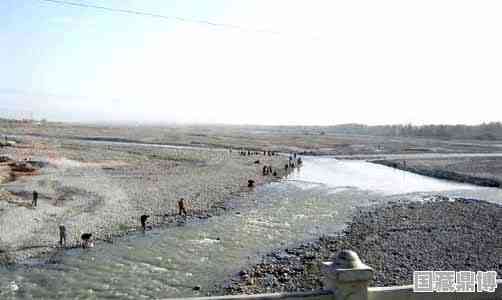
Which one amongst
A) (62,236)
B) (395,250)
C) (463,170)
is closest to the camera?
(395,250)

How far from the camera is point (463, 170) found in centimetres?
5762

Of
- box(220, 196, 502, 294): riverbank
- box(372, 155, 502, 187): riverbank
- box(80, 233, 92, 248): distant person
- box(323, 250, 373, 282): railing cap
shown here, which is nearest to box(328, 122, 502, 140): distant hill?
box(372, 155, 502, 187): riverbank

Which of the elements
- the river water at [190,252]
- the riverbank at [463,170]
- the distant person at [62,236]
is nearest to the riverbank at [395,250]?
the river water at [190,252]

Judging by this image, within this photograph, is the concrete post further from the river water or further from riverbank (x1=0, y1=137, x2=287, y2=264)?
riverbank (x1=0, y1=137, x2=287, y2=264)

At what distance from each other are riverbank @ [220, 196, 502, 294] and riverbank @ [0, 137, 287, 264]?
8.83 meters

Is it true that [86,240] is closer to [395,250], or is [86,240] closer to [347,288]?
[395,250]

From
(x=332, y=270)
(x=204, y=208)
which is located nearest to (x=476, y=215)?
(x=204, y=208)

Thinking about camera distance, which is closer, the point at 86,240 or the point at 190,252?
the point at 190,252

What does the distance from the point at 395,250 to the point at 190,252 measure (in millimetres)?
9078

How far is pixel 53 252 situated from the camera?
19500mm

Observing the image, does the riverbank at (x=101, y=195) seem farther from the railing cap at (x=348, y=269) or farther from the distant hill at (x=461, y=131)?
the distant hill at (x=461, y=131)

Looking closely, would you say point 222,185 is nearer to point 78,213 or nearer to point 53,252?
point 78,213

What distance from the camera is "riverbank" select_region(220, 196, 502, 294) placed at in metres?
16.5

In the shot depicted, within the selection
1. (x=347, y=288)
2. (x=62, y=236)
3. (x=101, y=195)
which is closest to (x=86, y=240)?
(x=62, y=236)
